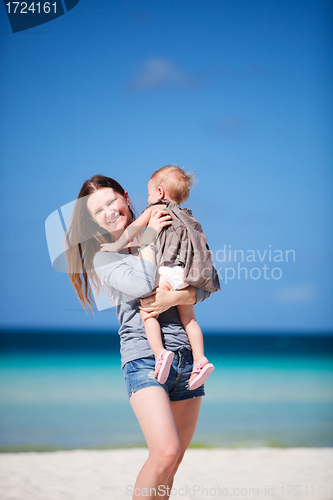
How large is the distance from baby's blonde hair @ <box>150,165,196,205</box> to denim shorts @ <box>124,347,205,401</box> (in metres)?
1.03

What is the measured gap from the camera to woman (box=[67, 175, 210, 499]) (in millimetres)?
1841

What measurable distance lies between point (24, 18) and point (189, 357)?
3409 millimetres

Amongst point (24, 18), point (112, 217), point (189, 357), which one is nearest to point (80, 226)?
point (112, 217)

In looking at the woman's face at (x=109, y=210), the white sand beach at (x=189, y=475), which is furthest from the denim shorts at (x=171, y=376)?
the white sand beach at (x=189, y=475)

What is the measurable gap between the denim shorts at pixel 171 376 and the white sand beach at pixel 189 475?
2.33m

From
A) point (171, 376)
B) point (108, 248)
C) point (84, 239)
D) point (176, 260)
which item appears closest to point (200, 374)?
point (171, 376)

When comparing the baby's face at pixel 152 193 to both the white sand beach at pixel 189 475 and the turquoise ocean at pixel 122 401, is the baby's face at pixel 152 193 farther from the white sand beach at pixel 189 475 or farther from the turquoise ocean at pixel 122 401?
the turquoise ocean at pixel 122 401

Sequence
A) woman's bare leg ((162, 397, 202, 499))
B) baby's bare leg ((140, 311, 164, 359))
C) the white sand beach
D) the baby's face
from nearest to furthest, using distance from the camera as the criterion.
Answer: baby's bare leg ((140, 311, 164, 359)), woman's bare leg ((162, 397, 202, 499)), the baby's face, the white sand beach

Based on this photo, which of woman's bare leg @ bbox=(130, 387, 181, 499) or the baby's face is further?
the baby's face

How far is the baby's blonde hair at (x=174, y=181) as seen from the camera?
265cm

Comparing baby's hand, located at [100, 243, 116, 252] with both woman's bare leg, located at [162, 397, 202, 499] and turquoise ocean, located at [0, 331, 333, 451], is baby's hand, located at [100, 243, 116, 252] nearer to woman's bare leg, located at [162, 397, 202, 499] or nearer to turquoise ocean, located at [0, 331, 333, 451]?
woman's bare leg, located at [162, 397, 202, 499]

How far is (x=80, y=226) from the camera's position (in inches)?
94.1

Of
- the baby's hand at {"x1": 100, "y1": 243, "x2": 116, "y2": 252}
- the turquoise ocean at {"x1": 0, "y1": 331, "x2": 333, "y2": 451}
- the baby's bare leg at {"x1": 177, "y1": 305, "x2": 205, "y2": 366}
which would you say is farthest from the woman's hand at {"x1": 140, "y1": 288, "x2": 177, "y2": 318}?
the turquoise ocean at {"x1": 0, "y1": 331, "x2": 333, "y2": 451}

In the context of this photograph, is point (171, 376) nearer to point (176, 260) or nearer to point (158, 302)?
point (158, 302)
